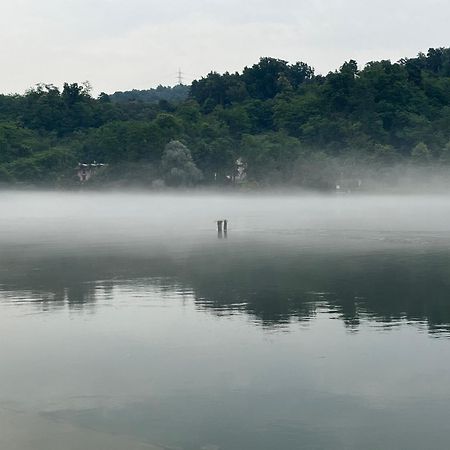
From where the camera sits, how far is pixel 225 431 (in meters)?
23.9

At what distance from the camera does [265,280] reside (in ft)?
171

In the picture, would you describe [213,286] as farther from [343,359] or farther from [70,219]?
[70,219]

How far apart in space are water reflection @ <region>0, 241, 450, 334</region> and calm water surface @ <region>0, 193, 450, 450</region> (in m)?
0.16

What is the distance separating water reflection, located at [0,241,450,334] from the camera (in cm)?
4128

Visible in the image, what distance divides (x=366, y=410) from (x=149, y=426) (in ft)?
22.9

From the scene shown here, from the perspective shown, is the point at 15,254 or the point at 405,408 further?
the point at 15,254

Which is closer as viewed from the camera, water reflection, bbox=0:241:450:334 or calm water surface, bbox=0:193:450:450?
calm water surface, bbox=0:193:450:450

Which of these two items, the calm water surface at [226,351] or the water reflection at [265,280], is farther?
the water reflection at [265,280]

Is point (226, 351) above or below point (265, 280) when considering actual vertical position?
below

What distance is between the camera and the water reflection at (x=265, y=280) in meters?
41.3

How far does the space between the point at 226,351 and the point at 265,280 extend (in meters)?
19.8

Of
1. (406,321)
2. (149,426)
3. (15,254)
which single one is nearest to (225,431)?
(149,426)

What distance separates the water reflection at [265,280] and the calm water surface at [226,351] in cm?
16

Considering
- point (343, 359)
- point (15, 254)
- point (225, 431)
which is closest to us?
point (225, 431)
